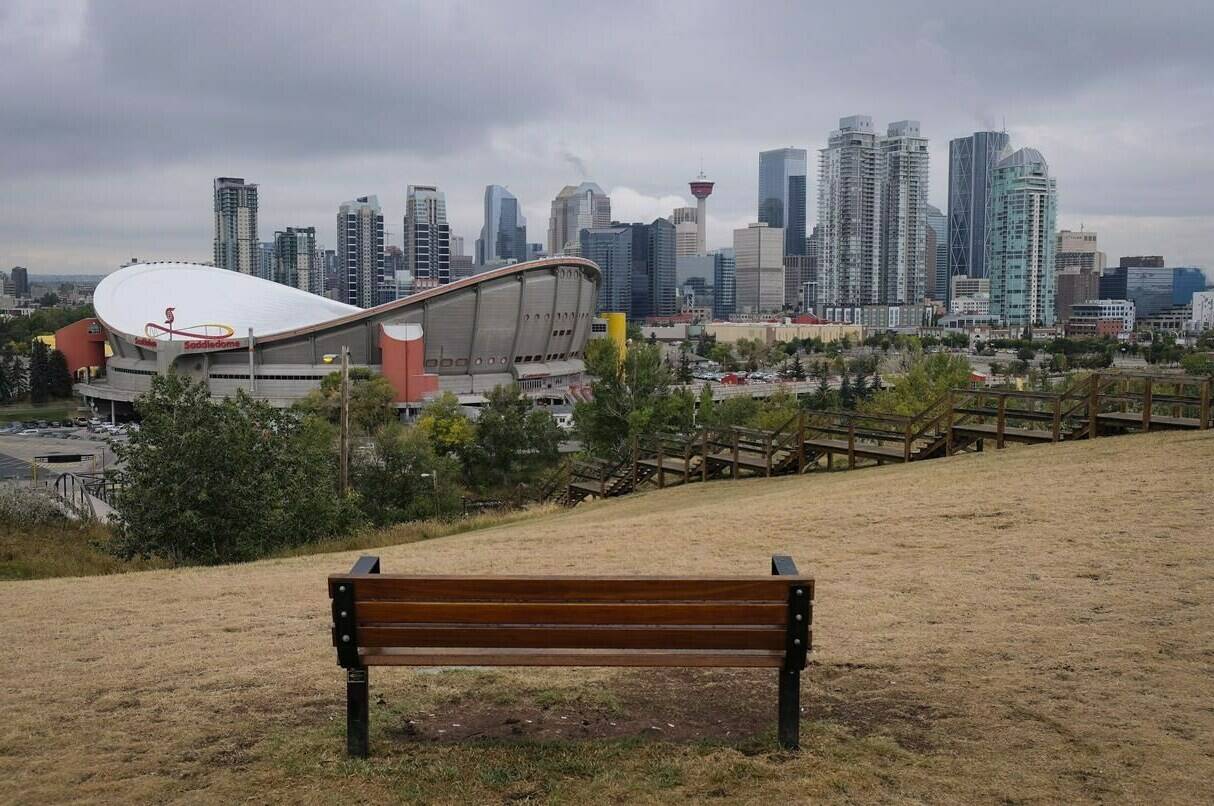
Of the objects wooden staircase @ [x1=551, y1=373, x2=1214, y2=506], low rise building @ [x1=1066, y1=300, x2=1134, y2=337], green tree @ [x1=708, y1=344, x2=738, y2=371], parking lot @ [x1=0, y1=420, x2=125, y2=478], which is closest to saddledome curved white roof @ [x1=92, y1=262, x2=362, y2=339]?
parking lot @ [x1=0, y1=420, x2=125, y2=478]

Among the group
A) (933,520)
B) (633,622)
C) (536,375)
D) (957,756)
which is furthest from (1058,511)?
(536,375)

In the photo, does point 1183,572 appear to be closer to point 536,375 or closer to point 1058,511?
point 1058,511

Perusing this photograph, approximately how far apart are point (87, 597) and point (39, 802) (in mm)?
5070

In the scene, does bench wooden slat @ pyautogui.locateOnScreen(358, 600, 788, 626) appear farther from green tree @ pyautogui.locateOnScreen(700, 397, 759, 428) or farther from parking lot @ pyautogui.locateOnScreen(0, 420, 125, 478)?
parking lot @ pyautogui.locateOnScreen(0, 420, 125, 478)

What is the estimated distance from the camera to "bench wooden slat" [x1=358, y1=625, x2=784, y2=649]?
4.58m

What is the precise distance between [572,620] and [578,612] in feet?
0.15

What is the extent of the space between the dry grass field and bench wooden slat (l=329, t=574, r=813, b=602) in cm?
74

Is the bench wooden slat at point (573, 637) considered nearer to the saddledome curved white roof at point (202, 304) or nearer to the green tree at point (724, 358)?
the saddledome curved white roof at point (202, 304)

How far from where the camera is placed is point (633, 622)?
457 centimetres

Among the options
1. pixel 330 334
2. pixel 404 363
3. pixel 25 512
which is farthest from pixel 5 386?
pixel 25 512

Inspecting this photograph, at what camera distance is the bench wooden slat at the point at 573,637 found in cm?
458

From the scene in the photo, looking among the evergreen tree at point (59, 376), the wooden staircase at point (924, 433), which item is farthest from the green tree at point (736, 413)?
the evergreen tree at point (59, 376)

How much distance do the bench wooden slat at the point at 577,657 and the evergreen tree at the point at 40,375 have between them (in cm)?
9559

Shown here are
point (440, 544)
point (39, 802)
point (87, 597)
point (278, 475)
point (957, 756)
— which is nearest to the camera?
point (39, 802)
